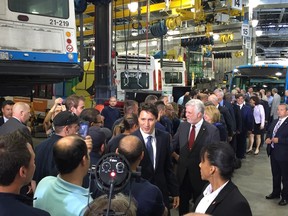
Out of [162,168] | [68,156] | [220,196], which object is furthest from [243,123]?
[68,156]

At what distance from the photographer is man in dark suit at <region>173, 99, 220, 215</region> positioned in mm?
4871

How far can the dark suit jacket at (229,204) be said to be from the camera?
2660 mm

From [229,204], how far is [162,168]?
5.38ft

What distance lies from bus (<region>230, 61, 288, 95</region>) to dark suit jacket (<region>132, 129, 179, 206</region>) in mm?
11818

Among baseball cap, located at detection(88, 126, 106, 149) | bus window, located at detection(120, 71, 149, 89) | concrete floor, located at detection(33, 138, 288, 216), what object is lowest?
concrete floor, located at detection(33, 138, 288, 216)

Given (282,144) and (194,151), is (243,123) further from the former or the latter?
(194,151)

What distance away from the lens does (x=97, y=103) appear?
349 inches

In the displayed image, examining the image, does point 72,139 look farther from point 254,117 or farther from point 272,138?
point 254,117

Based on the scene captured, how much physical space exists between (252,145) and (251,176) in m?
3.23

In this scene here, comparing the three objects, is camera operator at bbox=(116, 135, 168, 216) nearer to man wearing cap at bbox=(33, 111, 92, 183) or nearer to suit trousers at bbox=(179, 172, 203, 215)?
man wearing cap at bbox=(33, 111, 92, 183)

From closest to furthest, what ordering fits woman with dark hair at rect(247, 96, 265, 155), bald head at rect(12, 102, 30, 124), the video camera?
the video camera
bald head at rect(12, 102, 30, 124)
woman with dark hair at rect(247, 96, 265, 155)

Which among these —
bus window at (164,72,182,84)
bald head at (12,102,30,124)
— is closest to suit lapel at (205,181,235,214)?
bald head at (12,102,30,124)

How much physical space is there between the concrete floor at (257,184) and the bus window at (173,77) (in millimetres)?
5816

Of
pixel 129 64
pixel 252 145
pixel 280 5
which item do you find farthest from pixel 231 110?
pixel 280 5
